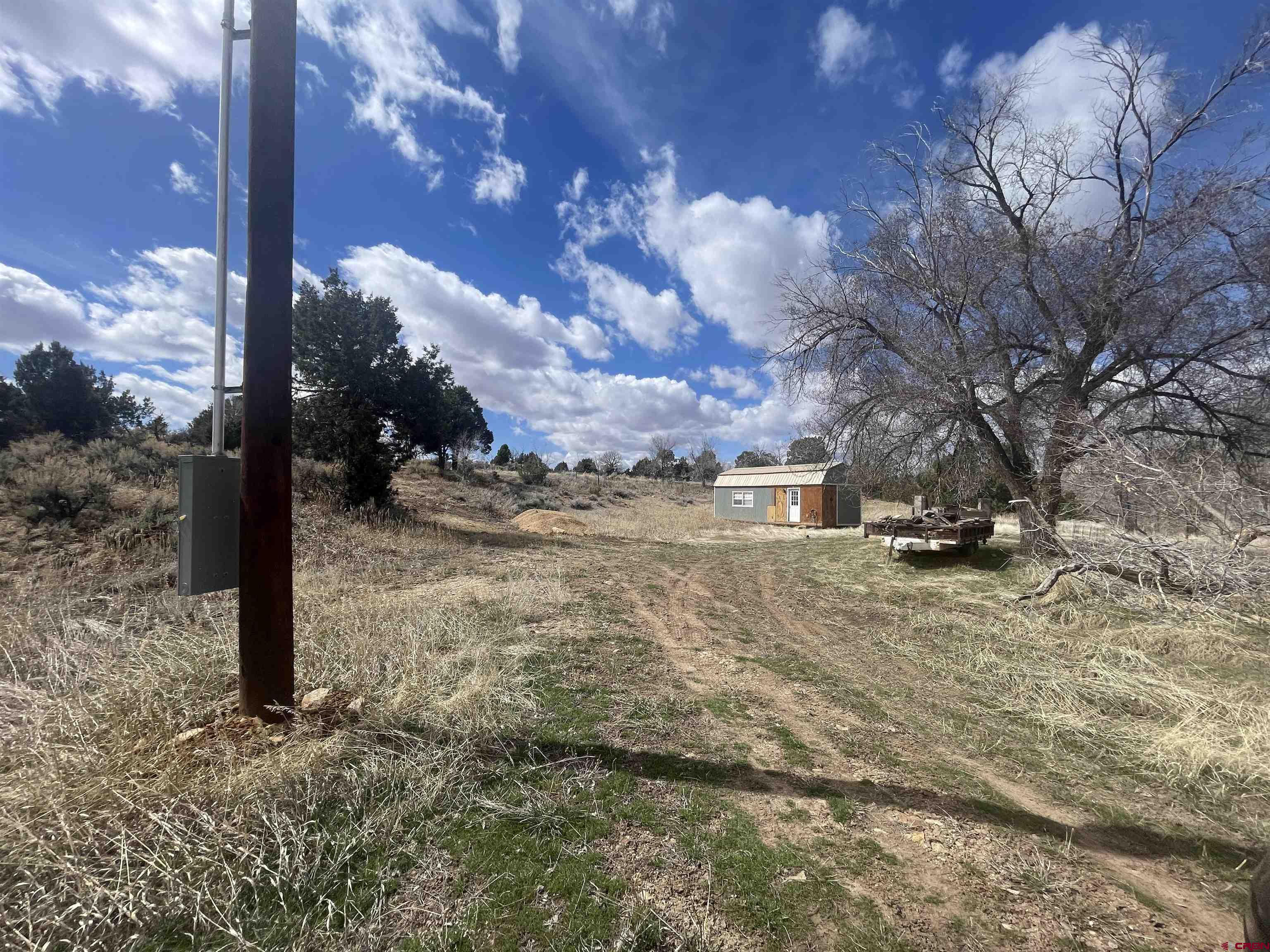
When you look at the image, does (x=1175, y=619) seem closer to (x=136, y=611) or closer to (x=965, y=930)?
→ (x=965, y=930)

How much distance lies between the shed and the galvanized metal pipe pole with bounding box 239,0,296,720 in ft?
68.9

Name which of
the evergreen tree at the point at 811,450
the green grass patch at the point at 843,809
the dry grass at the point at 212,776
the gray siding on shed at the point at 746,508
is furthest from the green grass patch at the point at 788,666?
the gray siding on shed at the point at 746,508

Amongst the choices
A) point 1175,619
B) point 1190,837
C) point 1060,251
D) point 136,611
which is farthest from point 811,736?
point 1060,251

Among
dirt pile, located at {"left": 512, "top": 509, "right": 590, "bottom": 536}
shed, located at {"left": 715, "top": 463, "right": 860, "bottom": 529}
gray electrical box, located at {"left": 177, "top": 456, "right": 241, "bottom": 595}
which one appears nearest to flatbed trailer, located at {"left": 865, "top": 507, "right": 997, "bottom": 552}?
dirt pile, located at {"left": 512, "top": 509, "right": 590, "bottom": 536}

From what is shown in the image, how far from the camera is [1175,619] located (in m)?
5.48

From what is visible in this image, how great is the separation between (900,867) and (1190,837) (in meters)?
1.75

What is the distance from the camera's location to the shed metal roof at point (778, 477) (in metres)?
23.4

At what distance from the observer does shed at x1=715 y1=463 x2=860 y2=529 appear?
2386 centimetres

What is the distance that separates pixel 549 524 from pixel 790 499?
13.0 m

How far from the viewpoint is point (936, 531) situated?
34.8 ft

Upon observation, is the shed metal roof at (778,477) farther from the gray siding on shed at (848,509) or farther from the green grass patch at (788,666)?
the green grass patch at (788,666)

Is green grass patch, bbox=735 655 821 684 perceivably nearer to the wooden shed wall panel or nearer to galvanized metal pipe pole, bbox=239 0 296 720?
galvanized metal pipe pole, bbox=239 0 296 720

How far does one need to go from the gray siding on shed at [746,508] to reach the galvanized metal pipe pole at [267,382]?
24675 millimetres

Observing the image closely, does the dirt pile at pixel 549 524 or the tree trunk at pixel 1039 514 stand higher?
the tree trunk at pixel 1039 514
